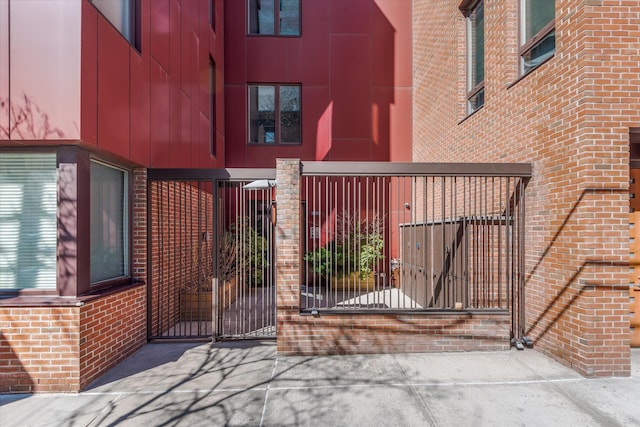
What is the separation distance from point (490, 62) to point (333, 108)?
5205 mm

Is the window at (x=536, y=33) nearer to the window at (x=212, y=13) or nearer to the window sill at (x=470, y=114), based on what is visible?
the window sill at (x=470, y=114)

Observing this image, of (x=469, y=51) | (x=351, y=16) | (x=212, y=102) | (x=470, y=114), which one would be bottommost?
(x=470, y=114)

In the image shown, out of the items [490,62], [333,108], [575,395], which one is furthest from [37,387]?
[333,108]

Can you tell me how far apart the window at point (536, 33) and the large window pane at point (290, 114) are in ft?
21.8

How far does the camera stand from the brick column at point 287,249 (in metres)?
4.88

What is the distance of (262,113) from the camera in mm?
10883

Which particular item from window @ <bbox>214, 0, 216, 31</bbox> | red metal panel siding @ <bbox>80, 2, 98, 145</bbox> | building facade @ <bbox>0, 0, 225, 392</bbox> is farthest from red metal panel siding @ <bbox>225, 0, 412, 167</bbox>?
red metal panel siding @ <bbox>80, 2, 98, 145</bbox>

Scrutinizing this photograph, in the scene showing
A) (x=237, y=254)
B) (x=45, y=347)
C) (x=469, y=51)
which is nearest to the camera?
(x=45, y=347)

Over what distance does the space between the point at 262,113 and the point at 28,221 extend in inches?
307

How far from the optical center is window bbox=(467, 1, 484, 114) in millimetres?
6945

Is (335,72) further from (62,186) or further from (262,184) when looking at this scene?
(62,186)

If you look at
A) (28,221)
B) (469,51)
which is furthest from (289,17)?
(28,221)

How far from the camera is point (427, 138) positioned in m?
9.49

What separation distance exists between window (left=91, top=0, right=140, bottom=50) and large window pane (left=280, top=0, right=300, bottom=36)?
6.55 m
